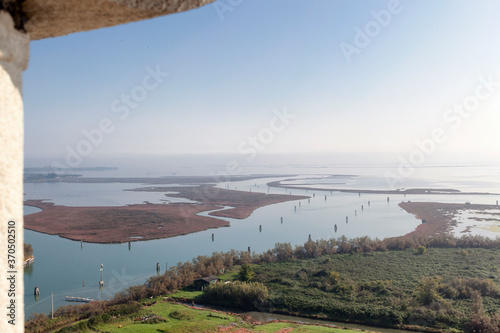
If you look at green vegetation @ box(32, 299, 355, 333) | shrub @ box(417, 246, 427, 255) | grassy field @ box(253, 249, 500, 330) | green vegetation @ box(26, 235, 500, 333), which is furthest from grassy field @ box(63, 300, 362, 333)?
Result: shrub @ box(417, 246, 427, 255)

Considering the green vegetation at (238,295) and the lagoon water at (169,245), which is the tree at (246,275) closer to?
the green vegetation at (238,295)

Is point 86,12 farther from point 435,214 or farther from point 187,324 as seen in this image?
point 435,214

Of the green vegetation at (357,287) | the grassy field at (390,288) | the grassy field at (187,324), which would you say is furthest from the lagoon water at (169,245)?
the grassy field at (390,288)

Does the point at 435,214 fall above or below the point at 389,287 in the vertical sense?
below

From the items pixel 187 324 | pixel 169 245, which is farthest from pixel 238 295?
pixel 169 245

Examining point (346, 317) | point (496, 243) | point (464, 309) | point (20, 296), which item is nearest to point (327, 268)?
point (346, 317)

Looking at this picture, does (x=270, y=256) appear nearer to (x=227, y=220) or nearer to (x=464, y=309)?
(x=464, y=309)
